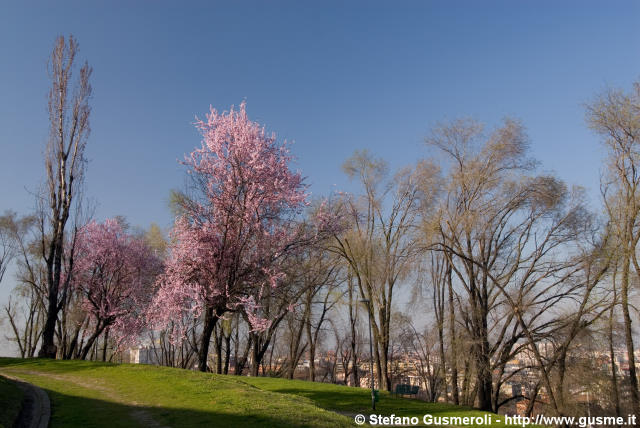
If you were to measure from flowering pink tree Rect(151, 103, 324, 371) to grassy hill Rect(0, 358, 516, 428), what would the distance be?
9.66ft

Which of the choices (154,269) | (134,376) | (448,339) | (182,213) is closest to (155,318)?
(134,376)

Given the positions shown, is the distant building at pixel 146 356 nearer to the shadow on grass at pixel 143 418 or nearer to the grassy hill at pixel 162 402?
the grassy hill at pixel 162 402

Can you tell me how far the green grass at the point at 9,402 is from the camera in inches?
335

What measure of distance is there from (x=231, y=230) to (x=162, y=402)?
7823 mm

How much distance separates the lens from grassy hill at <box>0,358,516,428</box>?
9.56m

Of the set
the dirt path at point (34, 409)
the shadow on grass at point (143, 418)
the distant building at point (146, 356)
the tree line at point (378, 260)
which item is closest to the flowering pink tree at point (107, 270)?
the tree line at point (378, 260)

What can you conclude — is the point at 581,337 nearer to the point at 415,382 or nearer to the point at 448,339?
the point at 448,339

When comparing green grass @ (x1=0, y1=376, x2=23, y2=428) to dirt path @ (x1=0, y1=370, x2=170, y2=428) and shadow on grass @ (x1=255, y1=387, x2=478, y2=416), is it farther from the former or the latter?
shadow on grass @ (x1=255, y1=387, x2=478, y2=416)

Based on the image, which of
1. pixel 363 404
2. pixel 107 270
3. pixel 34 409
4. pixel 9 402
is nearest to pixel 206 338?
pixel 363 404

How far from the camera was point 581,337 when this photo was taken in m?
19.7

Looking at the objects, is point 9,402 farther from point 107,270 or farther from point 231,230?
point 107,270

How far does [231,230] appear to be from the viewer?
58.4 ft

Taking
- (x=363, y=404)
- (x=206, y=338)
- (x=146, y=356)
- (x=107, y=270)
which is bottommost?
(x=146, y=356)

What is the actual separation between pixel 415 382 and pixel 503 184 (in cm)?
3142
